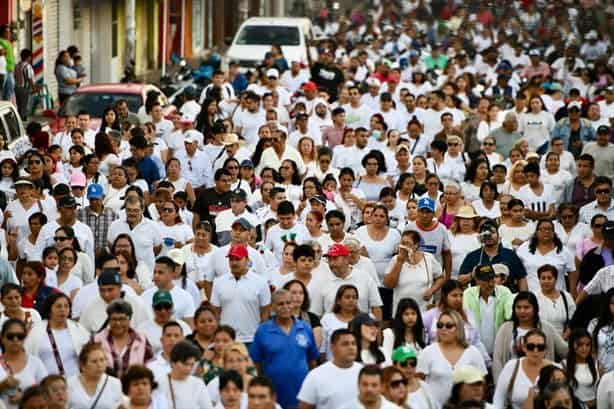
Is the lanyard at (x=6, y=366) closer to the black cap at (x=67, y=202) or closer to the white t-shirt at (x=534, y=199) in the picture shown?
the black cap at (x=67, y=202)

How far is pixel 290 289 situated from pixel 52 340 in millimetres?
1884

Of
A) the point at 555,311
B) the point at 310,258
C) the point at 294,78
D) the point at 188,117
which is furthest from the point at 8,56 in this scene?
the point at 555,311

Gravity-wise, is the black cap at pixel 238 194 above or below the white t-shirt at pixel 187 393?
above

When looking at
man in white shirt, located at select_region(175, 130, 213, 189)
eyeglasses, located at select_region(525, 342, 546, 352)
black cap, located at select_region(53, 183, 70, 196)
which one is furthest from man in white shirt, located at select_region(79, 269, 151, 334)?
man in white shirt, located at select_region(175, 130, 213, 189)

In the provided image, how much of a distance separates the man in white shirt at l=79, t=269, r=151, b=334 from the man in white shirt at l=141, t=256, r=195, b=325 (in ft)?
0.66

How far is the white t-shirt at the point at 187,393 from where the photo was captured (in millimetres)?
11883

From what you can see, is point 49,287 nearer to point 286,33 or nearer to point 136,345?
point 136,345

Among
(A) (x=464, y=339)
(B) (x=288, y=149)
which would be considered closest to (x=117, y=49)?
(B) (x=288, y=149)

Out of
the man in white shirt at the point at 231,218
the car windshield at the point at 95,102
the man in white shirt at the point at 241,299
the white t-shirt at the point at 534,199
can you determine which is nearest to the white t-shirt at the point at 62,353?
the man in white shirt at the point at 241,299

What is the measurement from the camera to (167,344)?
41.4 ft

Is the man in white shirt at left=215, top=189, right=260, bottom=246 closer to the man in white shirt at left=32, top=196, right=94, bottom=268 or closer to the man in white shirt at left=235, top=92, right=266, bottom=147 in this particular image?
the man in white shirt at left=32, top=196, right=94, bottom=268

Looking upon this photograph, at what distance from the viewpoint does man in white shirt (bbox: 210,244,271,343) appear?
47.7 feet

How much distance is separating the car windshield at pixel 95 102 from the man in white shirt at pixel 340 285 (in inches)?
418

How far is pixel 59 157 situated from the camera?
19.8m
